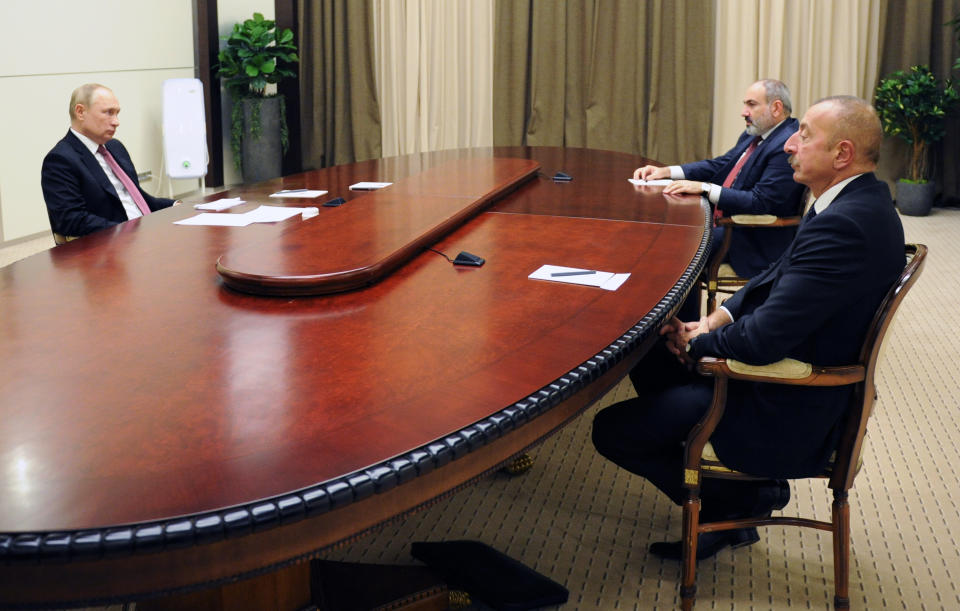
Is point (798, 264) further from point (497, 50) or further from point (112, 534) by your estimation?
point (497, 50)

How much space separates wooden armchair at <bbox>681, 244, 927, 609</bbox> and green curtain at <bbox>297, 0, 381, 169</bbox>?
684cm

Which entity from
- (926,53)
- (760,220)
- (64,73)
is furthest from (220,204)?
(926,53)

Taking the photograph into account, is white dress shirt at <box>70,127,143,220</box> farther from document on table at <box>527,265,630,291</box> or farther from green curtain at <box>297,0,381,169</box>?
green curtain at <box>297,0,381,169</box>

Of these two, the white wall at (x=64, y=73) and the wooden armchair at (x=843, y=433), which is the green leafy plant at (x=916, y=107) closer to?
the wooden armchair at (x=843, y=433)

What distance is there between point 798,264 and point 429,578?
3.65 feet

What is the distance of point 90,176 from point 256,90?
4.66 meters

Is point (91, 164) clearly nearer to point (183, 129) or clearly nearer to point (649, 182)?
point (649, 182)

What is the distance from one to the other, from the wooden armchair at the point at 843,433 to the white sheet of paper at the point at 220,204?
2055 millimetres

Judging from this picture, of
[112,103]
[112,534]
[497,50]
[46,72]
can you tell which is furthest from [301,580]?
[497,50]

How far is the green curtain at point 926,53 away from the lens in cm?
714

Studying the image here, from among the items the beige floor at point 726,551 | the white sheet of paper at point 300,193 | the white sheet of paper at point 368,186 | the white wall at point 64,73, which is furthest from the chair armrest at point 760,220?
the white wall at point 64,73

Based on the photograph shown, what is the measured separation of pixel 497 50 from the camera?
826 cm

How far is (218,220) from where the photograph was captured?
3309 mm

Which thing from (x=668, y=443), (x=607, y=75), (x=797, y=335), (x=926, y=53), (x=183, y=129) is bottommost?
(x=668, y=443)
